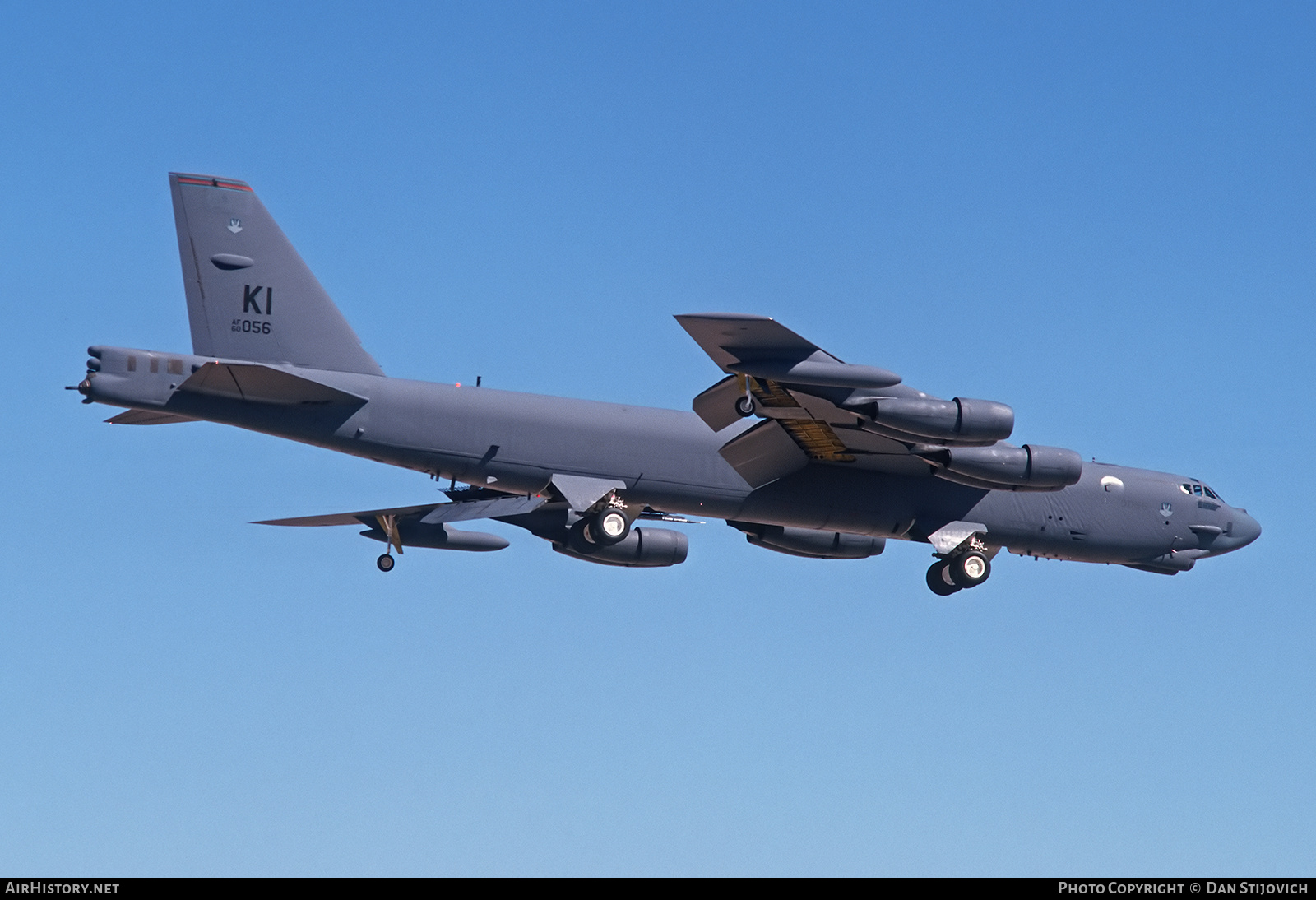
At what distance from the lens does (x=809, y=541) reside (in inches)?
1056

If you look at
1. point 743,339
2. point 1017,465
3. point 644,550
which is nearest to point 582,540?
point 644,550

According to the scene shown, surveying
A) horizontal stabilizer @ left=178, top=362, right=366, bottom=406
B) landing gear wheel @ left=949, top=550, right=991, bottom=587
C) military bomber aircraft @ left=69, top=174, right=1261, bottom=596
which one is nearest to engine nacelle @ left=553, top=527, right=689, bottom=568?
military bomber aircraft @ left=69, top=174, right=1261, bottom=596

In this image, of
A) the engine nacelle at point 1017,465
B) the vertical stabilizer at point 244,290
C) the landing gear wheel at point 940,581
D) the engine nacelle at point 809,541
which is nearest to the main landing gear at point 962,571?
the landing gear wheel at point 940,581

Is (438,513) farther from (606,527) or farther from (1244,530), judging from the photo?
(1244,530)

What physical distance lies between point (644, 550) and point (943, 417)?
6888 millimetres

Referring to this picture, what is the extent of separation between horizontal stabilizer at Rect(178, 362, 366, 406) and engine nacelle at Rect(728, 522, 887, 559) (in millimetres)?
7289

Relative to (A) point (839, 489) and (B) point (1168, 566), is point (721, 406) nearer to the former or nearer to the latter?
(A) point (839, 489)

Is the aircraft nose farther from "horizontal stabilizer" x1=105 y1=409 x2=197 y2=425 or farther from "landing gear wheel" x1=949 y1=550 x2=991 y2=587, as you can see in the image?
"horizontal stabilizer" x1=105 y1=409 x2=197 y2=425

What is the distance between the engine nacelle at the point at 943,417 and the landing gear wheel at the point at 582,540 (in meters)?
5.13

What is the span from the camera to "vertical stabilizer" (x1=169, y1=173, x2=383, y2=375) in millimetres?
23875

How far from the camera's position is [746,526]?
26688mm

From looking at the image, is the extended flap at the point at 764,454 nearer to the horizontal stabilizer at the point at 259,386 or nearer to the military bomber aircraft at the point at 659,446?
the military bomber aircraft at the point at 659,446

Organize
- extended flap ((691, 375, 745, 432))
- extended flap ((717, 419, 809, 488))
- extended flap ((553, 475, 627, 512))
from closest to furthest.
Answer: extended flap ((691, 375, 745, 432)), extended flap ((553, 475, 627, 512)), extended flap ((717, 419, 809, 488))

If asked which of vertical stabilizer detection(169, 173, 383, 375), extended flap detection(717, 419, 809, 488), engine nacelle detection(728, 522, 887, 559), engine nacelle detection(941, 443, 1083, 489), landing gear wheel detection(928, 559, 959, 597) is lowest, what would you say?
landing gear wheel detection(928, 559, 959, 597)
